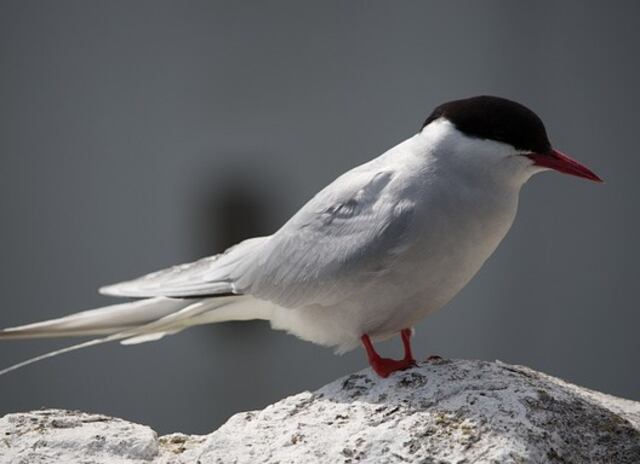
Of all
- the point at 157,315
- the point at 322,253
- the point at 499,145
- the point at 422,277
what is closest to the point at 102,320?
the point at 157,315

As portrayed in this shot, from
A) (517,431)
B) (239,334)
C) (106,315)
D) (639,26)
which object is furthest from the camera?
(239,334)

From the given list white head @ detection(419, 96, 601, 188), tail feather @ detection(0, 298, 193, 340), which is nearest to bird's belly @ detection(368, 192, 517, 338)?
white head @ detection(419, 96, 601, 188)

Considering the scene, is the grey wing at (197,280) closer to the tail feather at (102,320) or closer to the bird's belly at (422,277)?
the tail feather at (102,320)

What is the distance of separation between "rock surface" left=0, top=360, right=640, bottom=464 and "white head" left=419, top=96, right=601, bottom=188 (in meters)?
0.53

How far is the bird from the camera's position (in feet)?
7.35

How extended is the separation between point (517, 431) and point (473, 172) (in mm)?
708

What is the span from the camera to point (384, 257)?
2.24 m

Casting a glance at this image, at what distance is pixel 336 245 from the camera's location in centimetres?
Answer: 236

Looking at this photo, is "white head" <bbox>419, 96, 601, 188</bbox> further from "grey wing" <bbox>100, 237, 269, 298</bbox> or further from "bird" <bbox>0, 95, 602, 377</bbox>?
"grey wing" <bbox>100, 237, 269, 298</bbox>

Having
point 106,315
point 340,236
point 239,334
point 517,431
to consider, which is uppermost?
point 340,236

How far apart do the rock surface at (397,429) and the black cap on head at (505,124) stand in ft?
1.98

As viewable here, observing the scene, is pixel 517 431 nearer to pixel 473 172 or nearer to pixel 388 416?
pixel 388 416

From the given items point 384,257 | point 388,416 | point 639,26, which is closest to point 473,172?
point 384,257

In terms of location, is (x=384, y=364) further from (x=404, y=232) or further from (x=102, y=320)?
(x=102, y=320)
